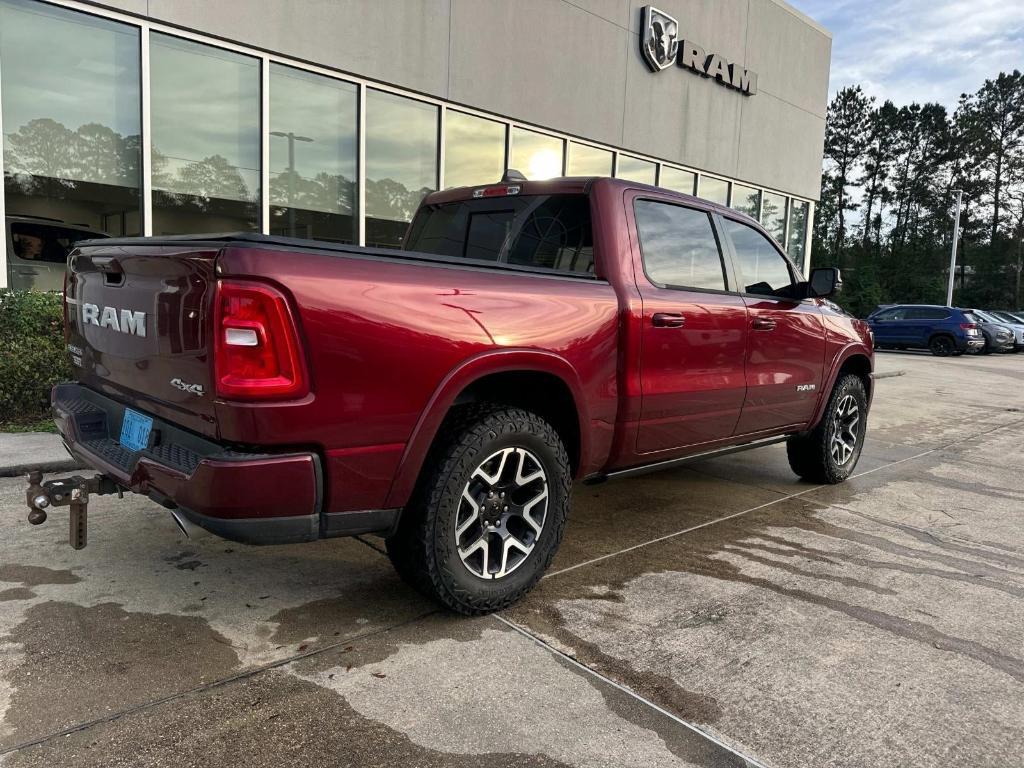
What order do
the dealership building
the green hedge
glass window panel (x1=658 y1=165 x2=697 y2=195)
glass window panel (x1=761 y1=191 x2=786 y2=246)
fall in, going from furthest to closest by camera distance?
1. glass window panel (x1=761 y1=191 x2=786 y2=246)
2. glass window panel (x1=658 y1=165 x2=697 y2=195)
3. the dealership building
4. the green hedge

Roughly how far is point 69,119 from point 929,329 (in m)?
22.7

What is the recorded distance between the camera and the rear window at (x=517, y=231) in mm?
3709

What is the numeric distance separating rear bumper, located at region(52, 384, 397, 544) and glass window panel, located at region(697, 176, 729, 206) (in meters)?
13.5

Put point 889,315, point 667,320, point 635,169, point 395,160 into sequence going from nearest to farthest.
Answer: point 667,320, point 395,160, point 635,169, point 889,315

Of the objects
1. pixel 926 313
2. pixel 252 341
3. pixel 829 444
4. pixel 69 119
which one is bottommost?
pixel 829 444

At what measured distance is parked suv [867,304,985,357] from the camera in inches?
866

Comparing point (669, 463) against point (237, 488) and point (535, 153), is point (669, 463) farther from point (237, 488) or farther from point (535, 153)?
point (535, 153)

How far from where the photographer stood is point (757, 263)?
4.67 meters

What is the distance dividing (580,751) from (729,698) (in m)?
0.62

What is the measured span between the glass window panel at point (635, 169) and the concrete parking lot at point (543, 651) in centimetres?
964

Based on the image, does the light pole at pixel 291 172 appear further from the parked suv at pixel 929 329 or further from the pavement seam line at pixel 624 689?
the parked suv at pixel 929 329

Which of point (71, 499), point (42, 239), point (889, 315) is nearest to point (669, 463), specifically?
point (71, 499)

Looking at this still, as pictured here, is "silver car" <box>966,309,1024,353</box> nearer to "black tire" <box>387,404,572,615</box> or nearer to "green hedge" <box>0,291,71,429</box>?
"black tire" <box>387,404,572,615</box>

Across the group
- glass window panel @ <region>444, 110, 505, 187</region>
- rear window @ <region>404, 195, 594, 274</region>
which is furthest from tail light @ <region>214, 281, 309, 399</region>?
glass window panel @ <region>444, 110, 505, 187</region>
